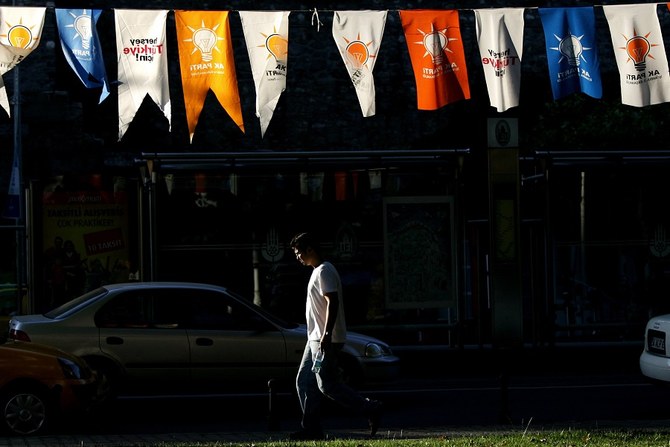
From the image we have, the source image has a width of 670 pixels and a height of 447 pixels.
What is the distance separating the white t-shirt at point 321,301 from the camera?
10.1 m

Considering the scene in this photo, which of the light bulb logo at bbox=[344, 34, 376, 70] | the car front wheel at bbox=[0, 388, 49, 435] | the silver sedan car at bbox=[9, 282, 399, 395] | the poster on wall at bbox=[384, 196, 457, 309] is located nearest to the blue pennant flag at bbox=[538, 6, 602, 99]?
the light bulb logo at bbox=[344, 34, 376, 70]

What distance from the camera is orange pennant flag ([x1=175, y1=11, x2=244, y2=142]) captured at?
15.3 metres

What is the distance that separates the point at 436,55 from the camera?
622 inches

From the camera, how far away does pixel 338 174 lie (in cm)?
1755

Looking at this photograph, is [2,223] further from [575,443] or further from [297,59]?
[575,443]

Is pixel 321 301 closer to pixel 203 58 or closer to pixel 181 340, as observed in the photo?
pixel 181 340

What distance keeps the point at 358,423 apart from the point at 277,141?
1532cm

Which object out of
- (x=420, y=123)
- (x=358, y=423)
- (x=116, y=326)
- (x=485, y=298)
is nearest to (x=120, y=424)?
(x=116, y=326)

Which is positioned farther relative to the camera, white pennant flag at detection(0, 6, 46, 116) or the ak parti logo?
the ak parti logo

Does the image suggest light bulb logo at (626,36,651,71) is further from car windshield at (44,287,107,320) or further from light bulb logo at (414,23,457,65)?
car windshield at (44,287,107,320)

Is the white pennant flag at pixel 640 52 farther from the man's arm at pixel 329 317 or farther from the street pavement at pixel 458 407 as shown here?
the man's arm at pixel 329 317

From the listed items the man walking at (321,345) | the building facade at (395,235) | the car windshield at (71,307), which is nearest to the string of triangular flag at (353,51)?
the building facade at (395,235)

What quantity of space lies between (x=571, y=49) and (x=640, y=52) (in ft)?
2.84

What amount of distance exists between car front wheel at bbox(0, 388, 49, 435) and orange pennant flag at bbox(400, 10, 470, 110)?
6.66m
